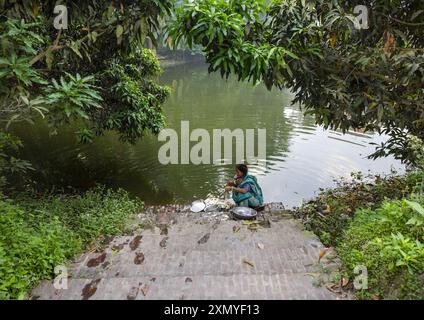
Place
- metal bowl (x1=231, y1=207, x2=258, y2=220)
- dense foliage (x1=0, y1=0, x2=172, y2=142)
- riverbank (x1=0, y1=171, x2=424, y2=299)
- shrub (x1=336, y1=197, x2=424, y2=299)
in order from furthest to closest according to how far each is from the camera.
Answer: metal bowl (x1=231, y1=207, x2=258, y2=220), dense foliage (x1=0, y1=0, x2=172, y2=142), riverbank (x1=0, y1=171, x2=424, y2=299), shrub (x1=336, y1=197, x2=424, y2=299)

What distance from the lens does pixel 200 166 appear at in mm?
9250

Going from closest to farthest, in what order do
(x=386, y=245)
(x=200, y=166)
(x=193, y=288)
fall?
1. (x=386, y=245)
2. (x=193, y=288)
3. (x=200, y=166)

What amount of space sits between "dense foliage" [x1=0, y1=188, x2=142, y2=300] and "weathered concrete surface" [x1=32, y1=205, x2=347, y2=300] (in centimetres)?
20

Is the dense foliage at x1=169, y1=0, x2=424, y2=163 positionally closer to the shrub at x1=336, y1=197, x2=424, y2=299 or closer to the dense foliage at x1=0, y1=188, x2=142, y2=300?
the shrub at x1=336, y1=197, x2=424, y2=299

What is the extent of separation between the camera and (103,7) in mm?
4633

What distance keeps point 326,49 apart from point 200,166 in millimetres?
5000

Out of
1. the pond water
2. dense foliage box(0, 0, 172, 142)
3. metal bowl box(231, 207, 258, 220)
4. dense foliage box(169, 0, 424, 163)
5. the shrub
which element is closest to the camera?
the shrub

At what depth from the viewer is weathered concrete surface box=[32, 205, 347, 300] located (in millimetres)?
3311

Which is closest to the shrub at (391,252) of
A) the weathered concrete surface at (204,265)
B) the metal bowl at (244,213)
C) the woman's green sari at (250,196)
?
the weathered concrete surface at (204,265)

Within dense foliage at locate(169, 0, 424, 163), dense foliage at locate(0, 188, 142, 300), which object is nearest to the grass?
dense foliage at locate(169, 0, 424, 163)

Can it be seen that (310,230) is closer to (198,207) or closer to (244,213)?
(244,213)

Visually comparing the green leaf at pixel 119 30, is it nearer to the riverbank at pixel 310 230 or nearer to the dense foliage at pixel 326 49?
the dense foliage at pixel 326 49

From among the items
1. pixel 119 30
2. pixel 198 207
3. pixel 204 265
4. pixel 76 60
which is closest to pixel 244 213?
pixel 198 207

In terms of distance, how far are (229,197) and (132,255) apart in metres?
3.63
